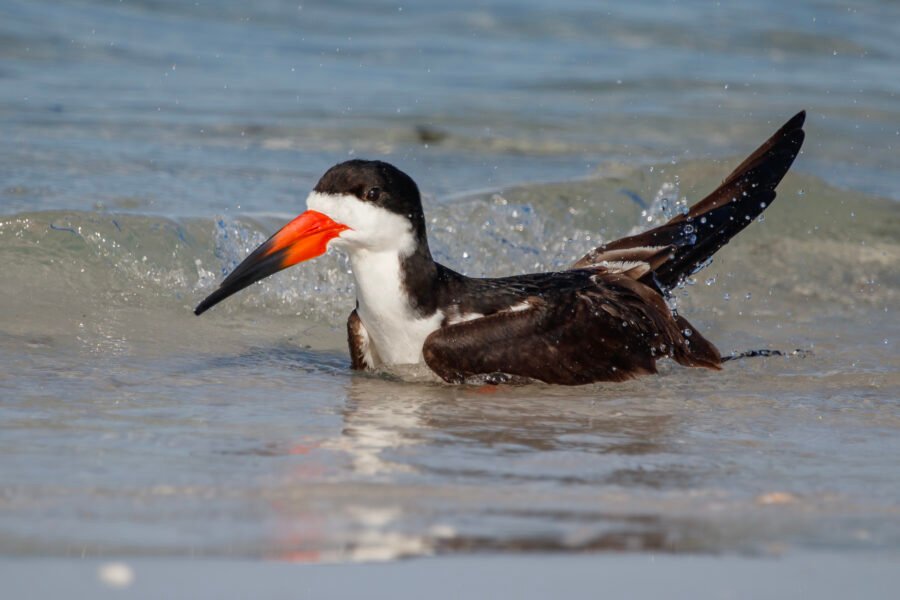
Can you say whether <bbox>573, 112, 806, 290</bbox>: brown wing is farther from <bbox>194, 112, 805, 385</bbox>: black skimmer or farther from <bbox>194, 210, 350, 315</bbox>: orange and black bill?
<bbox>194, 210, 350, 315</bbox>: orange and black bill

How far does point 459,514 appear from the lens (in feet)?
11.4

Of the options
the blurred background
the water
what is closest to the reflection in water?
the water

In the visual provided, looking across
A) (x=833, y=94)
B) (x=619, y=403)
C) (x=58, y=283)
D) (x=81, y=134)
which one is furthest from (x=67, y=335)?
(x=833, y=94)

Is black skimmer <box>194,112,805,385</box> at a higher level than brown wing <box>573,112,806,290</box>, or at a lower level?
lower

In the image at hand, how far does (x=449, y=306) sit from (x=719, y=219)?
130 cm

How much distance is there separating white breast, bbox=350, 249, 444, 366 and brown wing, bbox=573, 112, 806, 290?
1.08 meters

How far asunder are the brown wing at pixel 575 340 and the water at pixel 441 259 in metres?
0.10

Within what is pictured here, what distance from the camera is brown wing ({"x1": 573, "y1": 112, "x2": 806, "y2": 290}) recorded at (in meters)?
5.75

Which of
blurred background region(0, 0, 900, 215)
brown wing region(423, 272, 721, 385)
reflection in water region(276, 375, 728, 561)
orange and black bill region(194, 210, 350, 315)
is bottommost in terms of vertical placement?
reflection in water region(276, 375, 728, 561)

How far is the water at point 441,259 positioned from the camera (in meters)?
3.54

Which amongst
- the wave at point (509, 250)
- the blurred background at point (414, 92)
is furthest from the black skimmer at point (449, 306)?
the blurred background at point (414, 92)

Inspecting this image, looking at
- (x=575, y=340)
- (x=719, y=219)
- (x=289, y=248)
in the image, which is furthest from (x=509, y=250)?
(x=289, y=248)

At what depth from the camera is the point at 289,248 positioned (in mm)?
4996

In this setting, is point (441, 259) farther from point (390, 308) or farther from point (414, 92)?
point (414, 92)
